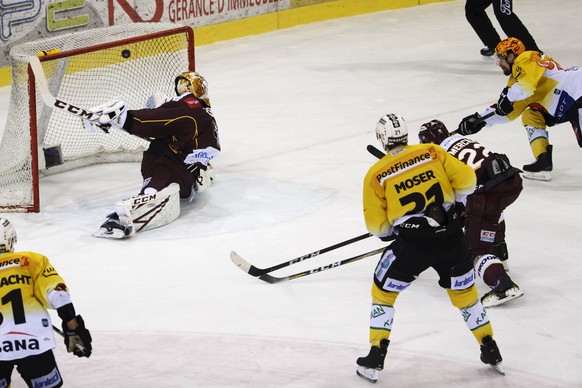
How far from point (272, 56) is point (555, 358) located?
18.3ft

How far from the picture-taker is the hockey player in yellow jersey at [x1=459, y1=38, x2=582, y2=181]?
244 inches

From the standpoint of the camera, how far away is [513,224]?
19.2ft

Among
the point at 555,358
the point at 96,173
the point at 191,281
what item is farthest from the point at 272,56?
the point at 555,358

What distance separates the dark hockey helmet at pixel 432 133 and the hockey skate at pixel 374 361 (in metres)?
1.00

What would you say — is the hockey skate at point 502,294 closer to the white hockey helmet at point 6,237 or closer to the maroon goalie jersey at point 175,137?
the maroon goalie jersey at point 175,137

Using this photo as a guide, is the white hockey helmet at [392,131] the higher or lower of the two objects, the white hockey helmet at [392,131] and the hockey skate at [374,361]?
the higher

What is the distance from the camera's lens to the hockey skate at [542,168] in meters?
6.49

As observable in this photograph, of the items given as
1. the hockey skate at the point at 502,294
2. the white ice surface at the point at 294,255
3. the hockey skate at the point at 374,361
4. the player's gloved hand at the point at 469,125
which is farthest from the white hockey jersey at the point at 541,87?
the hockey skate at the point at 374,361

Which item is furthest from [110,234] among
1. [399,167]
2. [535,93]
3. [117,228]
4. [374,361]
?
[535,93]

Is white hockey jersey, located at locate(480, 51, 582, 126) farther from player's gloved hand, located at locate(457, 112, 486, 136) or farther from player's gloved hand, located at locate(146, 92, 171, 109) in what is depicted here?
player's gloved hand, located at locate(146, 92, 171, 109)

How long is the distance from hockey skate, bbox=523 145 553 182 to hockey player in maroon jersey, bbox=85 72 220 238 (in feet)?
5.96

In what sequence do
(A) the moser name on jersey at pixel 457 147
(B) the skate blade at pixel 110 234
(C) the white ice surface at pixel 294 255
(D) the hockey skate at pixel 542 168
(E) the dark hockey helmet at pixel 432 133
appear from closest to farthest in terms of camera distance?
(C) the white ice surface at pixel 294 255, (E) the dark hockey helmet at pixel 432 133, (A) the moser name on jersey at pixel 457 147, (B) the skate blade at pixel 110 234, (D) the hockey skate at pixel 542 168

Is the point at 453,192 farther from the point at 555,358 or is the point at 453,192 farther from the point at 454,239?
the point at 555,358

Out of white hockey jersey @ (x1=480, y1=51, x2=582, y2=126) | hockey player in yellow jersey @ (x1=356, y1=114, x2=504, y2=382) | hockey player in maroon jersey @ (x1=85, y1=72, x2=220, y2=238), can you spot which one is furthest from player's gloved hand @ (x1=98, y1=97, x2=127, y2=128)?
hockey player in yellow jersey @ (x1=356, y1=114, x2=504, y2=382)
